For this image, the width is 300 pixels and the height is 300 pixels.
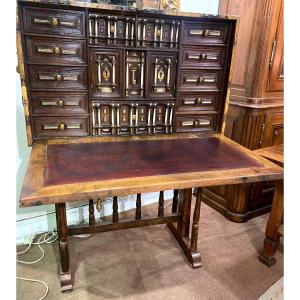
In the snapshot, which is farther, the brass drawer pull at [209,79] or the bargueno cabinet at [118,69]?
the brass drawer pull at [209,79]

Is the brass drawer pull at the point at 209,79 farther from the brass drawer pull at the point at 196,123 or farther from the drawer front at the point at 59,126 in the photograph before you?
the drawer front at the point at 59,126

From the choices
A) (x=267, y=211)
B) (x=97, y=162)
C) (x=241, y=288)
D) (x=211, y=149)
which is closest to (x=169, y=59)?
(x=211, y=149)

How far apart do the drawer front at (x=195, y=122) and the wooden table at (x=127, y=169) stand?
6cm

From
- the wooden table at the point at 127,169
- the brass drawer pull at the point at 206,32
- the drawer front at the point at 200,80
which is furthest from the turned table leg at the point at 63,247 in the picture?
the brass drawer pull at the point at 206,32

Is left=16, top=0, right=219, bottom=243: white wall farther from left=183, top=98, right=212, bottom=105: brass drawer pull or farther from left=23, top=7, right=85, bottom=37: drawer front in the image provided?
left=183, top=98, right=212, bottom=105: brass drawer pull

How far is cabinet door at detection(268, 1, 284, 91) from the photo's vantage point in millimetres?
1943

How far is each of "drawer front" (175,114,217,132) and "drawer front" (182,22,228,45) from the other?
447 millimetres

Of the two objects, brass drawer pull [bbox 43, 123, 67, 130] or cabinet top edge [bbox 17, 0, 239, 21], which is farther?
brass drawer pull [bbox 43, 123, 67, 130]

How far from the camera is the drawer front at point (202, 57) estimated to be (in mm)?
1665

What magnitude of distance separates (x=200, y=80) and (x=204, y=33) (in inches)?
10.6

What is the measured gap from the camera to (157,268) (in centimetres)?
181

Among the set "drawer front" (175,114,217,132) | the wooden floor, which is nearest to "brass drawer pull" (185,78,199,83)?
"drawer front" (175,114,217,132)
